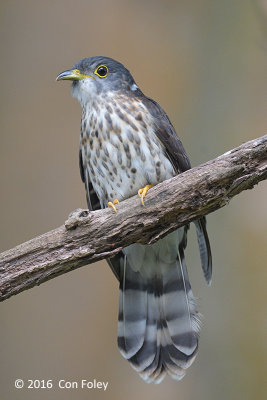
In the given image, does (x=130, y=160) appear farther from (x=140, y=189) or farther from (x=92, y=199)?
(x=92, y=199)

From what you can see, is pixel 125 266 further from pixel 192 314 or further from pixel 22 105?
pixel 22 105

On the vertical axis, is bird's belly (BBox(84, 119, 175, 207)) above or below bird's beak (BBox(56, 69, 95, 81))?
below

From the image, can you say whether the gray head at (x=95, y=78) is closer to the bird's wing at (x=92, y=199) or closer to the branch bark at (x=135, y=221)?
the bird's wing at (x=92, y=199)

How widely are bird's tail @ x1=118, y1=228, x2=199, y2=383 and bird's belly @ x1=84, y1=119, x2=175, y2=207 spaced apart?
49 centimetres

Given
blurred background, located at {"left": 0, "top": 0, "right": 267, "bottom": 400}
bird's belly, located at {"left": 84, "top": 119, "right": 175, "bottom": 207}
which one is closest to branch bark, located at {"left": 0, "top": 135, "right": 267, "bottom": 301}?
bird's belly, located at {"left": 84, "top": 119, "right": 175, "bottom": 207}

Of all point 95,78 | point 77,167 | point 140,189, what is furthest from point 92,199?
point 77,167

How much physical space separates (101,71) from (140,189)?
103 cm

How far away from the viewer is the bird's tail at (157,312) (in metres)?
3.95

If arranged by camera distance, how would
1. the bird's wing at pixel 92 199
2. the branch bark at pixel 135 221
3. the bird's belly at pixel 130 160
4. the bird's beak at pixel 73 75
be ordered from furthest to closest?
the bird's wing at pixel 92 199
the bird's beak at pixel 73 75
the bird's belly at pixel 130 160
the branch bark at pixel 135 221

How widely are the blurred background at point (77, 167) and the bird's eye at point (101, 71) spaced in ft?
4.06

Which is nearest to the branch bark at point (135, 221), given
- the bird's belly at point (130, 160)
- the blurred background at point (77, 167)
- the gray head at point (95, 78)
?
the bird's belly at point (130, 160)

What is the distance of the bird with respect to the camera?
3887 mm

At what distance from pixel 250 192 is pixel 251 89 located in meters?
1.09

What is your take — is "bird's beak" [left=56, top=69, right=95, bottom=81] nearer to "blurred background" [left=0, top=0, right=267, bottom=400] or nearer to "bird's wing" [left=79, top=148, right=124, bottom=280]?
"bird's wing" [left=79, top=148, right=124, bottom=280]
